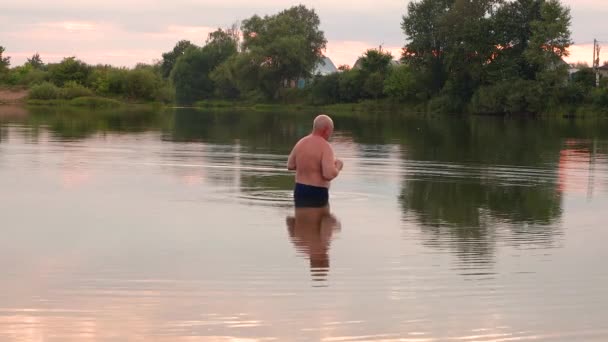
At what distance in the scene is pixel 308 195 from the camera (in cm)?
1392

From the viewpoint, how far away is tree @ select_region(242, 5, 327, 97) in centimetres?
11375

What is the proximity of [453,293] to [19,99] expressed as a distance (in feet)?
282

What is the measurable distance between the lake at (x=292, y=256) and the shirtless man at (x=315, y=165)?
52 cm

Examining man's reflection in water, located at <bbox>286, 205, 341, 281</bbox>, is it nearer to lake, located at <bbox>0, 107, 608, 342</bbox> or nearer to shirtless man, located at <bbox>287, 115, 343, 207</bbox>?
lake, located at <bbox>0, 107, 608, 342</bbox>

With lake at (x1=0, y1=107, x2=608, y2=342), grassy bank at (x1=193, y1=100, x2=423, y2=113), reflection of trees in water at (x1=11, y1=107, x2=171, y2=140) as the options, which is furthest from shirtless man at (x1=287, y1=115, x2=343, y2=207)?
grassy bank at (x1=193, y1=100, x2=423, y2=113)

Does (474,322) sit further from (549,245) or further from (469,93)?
(469,93)


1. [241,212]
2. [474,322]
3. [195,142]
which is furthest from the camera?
[195,142]

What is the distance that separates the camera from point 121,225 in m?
12.0

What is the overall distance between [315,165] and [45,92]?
79263mm

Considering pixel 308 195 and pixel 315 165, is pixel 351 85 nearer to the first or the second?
pixel 308 195

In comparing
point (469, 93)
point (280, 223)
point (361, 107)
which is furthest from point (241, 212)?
point (361, 107)

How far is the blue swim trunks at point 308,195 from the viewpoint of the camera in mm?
13898

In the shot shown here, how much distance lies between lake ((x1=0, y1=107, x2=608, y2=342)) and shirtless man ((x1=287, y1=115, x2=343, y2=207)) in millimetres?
519

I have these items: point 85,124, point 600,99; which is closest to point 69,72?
point 600,99
